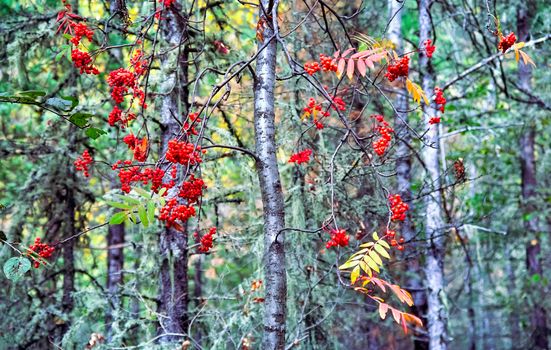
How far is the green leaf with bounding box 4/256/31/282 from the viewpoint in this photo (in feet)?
7.89

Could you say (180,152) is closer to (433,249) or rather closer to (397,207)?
(397,207)

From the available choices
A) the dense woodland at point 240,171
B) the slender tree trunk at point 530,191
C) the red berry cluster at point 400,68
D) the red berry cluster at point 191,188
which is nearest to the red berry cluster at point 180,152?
the dense woodland at point 240,171

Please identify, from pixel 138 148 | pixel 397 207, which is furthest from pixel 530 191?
pixel 138 148

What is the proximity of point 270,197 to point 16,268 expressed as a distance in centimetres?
135

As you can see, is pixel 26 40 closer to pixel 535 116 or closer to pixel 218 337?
pixel 218 337

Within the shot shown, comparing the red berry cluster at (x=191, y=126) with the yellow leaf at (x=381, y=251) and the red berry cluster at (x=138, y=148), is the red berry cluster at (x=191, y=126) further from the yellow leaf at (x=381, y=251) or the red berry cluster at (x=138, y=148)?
the yellow leaf at (x=381, y=251)

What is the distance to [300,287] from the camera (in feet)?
18.0

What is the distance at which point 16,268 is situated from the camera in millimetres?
2426

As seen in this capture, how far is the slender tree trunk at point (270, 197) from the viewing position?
2732mm

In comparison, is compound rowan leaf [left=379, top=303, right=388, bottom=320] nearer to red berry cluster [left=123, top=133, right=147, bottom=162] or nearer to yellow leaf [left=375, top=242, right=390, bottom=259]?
yellow leaf [left=375, top=242, right=390, bottom=259]

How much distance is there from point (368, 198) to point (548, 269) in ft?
34.6

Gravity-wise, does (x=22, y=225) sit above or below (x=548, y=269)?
above

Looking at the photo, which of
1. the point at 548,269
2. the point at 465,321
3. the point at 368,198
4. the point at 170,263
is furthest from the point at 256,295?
the point at 465,321

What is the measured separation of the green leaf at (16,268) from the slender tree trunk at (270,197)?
1.23 m
